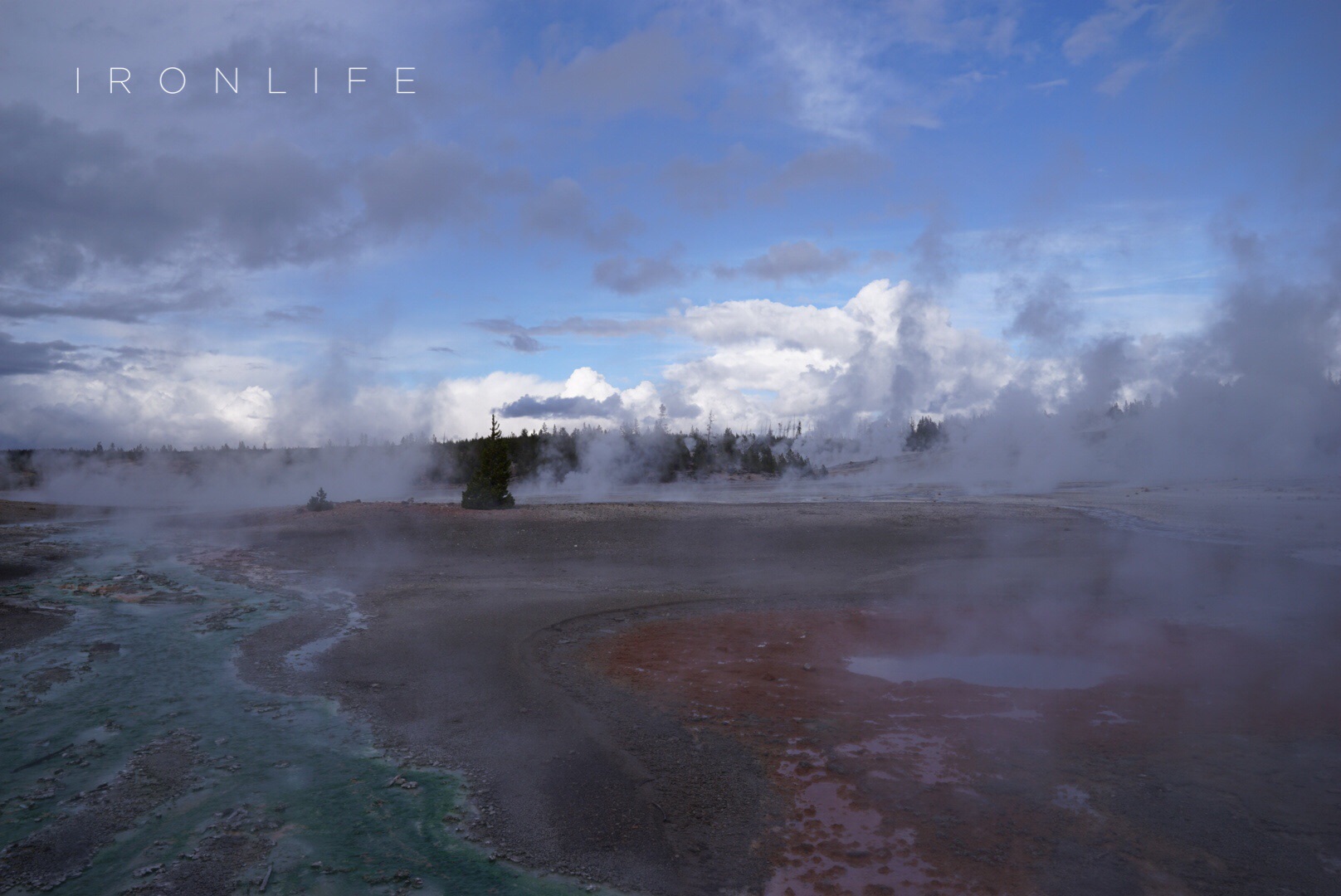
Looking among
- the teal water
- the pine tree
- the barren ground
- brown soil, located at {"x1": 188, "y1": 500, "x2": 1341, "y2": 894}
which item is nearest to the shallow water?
the barren ground

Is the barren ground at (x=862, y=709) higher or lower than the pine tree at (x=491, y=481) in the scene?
lower

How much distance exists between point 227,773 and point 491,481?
27009mm

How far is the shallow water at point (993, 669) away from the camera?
9625mm

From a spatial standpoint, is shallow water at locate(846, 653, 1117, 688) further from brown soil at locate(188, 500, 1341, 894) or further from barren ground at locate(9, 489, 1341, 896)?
brown soil at locate(188, 500, 1341, 894)

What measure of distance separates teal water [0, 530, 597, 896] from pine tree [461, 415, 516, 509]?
20311 mm

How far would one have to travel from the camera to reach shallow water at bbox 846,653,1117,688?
9625 millimetres

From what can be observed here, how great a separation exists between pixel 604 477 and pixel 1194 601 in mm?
51581

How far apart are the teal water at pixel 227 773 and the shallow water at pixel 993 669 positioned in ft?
19.6

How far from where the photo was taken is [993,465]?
62.1 m

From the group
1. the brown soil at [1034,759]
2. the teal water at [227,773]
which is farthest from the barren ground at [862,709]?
the teal water at [227,773]

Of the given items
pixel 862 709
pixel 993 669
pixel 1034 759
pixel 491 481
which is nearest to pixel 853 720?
pixel 862 709

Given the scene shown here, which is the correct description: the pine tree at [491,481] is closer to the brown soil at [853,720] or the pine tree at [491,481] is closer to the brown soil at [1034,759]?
the brown soil at [853,720]

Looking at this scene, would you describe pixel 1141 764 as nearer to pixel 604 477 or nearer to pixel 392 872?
pixel 392 872

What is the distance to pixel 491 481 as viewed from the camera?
33.6m
